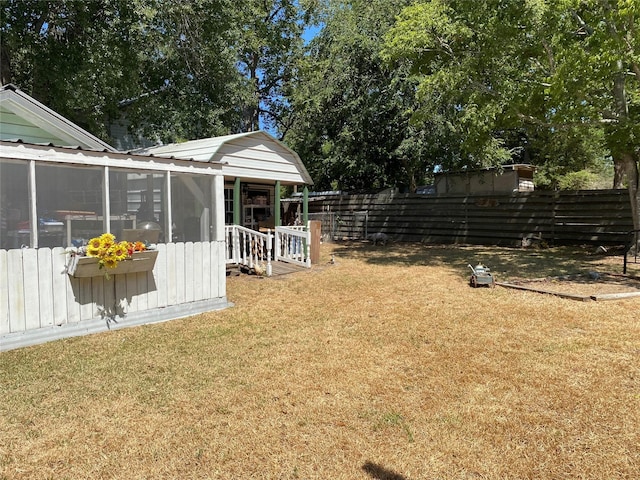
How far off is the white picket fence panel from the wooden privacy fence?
10573 millimetres

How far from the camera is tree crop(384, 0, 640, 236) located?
7559mm

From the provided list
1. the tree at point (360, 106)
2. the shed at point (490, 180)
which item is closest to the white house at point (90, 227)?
the tree at point (360, 106)

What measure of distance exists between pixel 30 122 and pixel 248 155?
13.3ft

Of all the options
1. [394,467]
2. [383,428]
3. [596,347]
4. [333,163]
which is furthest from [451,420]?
[333,163]

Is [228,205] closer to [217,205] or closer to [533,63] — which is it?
[217,205]

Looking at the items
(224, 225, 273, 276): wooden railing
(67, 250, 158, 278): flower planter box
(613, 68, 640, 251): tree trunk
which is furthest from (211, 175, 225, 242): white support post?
(613, 68, 640, 251): tree trunk

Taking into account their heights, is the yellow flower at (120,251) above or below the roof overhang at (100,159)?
below

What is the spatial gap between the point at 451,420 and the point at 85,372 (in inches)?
118

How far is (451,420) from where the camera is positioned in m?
2.74

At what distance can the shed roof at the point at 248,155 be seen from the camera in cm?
852

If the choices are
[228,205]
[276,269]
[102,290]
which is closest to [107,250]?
[102,290]

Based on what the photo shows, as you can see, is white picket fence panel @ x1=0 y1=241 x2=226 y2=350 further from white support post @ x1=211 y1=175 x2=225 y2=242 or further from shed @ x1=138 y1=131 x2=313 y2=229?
shed @ x1=138 y1=131 x2=313 y2=229

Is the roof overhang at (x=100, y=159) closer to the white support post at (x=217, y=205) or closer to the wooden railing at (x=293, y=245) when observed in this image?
the white support post at (x=217, y=205)

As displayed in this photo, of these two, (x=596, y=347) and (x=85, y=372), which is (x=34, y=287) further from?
(x=596, y=347)
